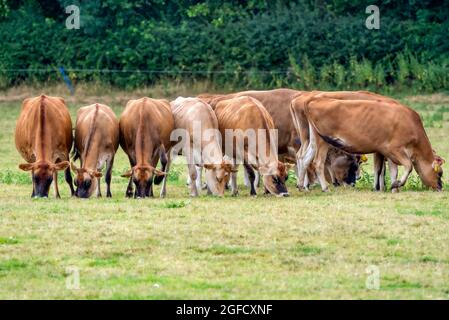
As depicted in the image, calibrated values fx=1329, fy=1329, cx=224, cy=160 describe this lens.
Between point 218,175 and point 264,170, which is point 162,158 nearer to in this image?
point 218,175

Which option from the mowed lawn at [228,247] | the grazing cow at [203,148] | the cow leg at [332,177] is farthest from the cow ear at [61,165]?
the cow leg at [332,177]

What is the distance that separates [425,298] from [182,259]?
10.1 ft

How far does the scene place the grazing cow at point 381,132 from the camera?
68.6 ft

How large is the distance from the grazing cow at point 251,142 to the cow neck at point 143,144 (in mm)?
1500

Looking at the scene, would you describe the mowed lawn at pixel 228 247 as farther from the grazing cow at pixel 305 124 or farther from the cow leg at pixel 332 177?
the cow leg at pixel 332 177

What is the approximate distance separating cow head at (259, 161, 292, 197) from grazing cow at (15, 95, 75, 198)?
3003mm

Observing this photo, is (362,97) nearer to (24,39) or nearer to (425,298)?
(425,298)

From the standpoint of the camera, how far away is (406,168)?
68.1 feet

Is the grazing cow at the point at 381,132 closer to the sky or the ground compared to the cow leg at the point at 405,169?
closer to the sky

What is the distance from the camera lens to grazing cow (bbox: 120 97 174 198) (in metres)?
19.7

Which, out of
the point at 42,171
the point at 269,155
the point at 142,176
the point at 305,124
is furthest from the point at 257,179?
the point at 42,171

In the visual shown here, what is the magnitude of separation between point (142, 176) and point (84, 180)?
2.81 feet

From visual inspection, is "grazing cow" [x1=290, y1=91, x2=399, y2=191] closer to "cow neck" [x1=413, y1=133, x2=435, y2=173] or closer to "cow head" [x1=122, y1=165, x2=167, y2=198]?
"cow neck" [x1=413, y1=133, x2=435, y2=173]

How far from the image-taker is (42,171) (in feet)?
63.4
